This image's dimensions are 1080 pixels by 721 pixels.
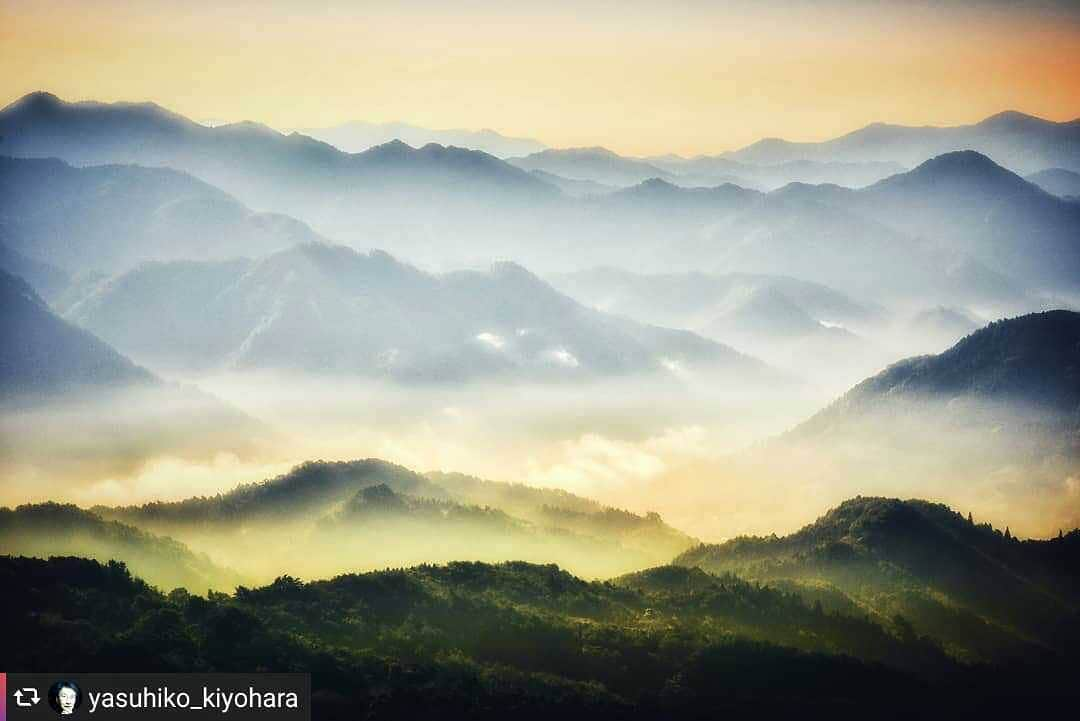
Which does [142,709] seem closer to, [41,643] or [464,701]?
[41,643]

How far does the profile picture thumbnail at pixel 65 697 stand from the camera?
138500mm

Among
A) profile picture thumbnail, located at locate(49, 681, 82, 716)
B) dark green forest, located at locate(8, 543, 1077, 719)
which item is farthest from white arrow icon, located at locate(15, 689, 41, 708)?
dark green forest, located at locate(8, 543, 1077, 719)

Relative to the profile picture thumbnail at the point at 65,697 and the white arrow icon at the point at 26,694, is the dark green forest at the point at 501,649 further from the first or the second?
the white arrow icon at the point at 26,694

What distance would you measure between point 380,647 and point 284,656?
15551 mm

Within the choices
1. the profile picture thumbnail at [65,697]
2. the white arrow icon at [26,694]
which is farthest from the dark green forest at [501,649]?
the white arrow icon at [26,694]

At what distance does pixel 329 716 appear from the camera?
155 meters

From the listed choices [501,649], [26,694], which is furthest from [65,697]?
[501,649]

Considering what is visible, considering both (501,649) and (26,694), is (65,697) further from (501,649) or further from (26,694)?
(501,649)

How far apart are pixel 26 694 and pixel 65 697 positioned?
5.95 meters

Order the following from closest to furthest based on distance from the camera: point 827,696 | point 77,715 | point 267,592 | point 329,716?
point 77,715 < point 329,716 < point 827,696 < point 267,592

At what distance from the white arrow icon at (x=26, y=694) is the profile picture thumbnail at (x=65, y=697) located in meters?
2.58

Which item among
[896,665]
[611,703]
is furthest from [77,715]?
[896,665]

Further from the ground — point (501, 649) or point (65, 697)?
point (501, 649)

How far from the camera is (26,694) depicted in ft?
445
